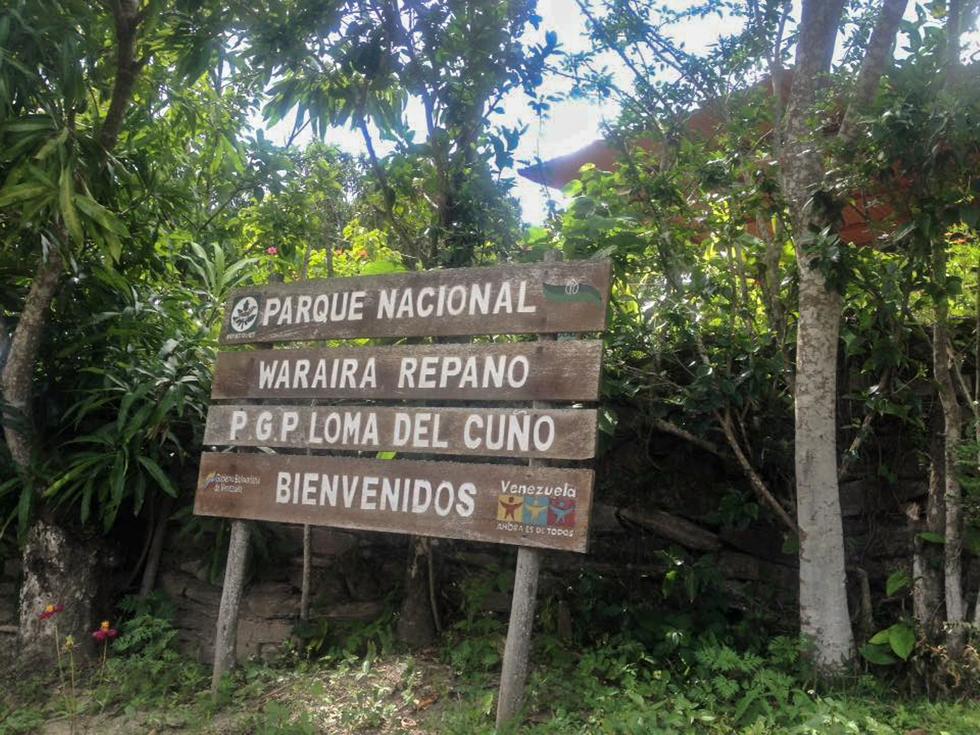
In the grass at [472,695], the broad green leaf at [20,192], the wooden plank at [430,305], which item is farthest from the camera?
the broad green leaf at [20,192]

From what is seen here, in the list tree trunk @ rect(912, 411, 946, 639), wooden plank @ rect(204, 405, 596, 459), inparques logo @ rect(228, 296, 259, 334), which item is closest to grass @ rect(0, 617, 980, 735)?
tree trunk @ rect(912, 411, 946, 639)

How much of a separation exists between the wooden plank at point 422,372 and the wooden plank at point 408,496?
0.35 metres

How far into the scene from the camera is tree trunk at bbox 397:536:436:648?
16.3 feet

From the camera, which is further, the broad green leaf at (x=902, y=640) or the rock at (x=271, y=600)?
the rock at (x=271, y=600)

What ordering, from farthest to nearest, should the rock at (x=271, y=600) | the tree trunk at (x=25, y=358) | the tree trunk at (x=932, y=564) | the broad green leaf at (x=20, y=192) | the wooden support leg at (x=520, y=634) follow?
the rock at (x=271, y=600), the tree trunk at (x=25, y=358), the broad green leaf at (x=20, y=192), the tree trunk at (x=932, y=564), the wooden support leg at (x=520, y=634)

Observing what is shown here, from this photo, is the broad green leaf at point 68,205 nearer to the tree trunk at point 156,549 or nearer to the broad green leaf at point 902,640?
the tree trunk at point 156,549

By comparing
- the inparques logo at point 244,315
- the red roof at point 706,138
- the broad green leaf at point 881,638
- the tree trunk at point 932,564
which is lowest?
the broad green leaf at point 881,638

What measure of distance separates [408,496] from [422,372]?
24.1 inches

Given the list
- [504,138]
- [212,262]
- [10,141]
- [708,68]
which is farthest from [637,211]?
[10,141]

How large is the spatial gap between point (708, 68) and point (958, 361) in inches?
98.2

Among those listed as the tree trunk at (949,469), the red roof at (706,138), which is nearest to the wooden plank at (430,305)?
the red roof at (706,138)

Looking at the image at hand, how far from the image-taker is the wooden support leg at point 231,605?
4.68 metres

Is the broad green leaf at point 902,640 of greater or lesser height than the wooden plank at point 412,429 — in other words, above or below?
below

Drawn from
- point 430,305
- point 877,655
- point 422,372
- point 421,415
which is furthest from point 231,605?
point 877,655
